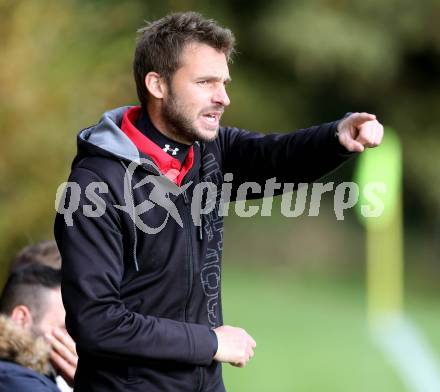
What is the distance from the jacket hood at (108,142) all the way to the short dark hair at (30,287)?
829mm

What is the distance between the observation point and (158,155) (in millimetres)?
2914

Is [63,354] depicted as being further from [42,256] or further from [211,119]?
[211,119]

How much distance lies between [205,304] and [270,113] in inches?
621

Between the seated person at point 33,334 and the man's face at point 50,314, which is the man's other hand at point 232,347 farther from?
the man's face at point 50,314

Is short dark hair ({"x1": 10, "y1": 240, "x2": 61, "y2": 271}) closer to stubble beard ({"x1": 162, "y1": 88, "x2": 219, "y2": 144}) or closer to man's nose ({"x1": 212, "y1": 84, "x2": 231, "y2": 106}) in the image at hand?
stubble beard ({"x1": 162, "y1": 88, "x2": 219, "y2": 144})

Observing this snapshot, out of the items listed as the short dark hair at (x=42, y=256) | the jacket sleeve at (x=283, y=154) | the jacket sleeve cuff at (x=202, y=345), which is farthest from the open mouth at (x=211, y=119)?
the short dark hair at (x=42, y=256)

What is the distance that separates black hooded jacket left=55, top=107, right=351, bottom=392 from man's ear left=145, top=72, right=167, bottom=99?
13cm

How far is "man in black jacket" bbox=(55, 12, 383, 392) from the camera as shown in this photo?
268 cm

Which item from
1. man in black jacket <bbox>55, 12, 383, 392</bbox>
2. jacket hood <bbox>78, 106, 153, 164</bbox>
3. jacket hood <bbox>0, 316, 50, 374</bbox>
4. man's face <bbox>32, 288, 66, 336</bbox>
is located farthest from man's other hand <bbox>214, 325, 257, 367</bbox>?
man's face <bbox>32, 288, 66, 336</bbox>

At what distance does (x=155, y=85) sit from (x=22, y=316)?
101 centimetres

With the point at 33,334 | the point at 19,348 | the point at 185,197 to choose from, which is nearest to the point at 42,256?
the point at 33,334

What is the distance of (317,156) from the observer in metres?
3.05

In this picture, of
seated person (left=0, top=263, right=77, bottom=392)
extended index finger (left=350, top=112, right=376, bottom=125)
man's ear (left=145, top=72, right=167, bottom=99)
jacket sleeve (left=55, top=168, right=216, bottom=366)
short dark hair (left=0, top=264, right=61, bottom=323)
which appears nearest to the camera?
jacket sleeve (left=55, top=168, right=216, bottom=366)

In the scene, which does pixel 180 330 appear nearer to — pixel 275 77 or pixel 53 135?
pixel 53 135
